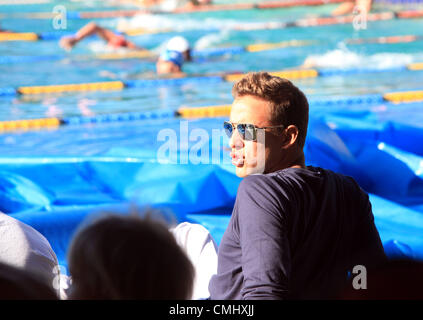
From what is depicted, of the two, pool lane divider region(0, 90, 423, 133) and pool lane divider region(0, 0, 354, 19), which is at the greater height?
pool lane divider region(0, 0, 354, 19)

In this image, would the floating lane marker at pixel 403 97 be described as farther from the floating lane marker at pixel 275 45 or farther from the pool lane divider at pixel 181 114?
the floating lane marker at pixel 275 45

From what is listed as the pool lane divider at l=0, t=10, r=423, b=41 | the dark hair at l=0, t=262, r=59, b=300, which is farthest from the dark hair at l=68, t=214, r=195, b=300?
the pool lane divider at l=0, t=10, r=423, b=41

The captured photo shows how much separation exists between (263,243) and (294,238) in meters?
0.12

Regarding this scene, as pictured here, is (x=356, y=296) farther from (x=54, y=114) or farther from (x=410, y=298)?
(x=54, y=114)

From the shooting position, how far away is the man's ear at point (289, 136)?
1.72 metres

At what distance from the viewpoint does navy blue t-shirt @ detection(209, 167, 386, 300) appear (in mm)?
1454

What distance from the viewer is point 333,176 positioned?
167 cm

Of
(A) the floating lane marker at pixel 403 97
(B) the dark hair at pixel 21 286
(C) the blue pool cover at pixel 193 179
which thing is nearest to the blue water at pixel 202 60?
(A) the floating lane marker at pixel 403 97

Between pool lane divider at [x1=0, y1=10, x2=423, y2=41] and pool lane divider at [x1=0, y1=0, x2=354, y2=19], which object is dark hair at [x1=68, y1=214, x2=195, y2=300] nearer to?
pool lane divider at [x1=0, y1=10, x2=423, y2=41]

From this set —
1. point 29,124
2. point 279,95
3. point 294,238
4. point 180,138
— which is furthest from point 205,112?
point 294,238

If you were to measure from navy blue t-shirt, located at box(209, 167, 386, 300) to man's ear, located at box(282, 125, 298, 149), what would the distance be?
0.10 m
